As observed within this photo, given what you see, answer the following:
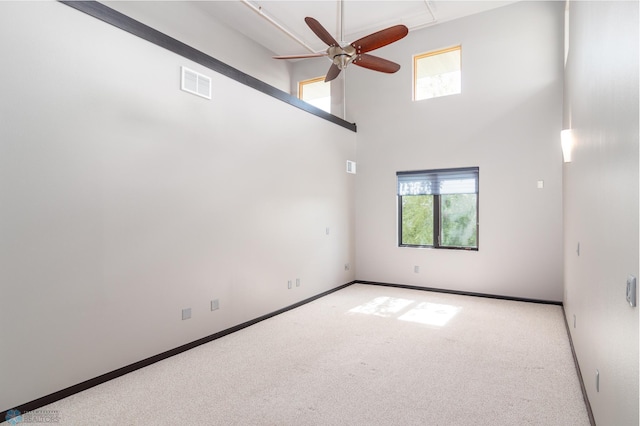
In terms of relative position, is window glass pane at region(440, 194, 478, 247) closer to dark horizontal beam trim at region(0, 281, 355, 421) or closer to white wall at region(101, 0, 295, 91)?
dark horizontal beam trim at region(0, 281, 355, 421)

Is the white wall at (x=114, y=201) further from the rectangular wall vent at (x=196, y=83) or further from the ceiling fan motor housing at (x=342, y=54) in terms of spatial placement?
the ceiling fan motor housing at (x=342, y=54)

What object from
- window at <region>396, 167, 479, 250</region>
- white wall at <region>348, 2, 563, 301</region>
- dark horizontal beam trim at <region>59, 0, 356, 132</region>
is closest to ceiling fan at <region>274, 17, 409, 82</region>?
dark horizontal beam trim at <region>59, 0, 356, 132</region>

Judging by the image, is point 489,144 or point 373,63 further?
point 489,144

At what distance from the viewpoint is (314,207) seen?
5.64m

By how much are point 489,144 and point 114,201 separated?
17.1 ft

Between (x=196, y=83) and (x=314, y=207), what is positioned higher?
(x=196, y=83)

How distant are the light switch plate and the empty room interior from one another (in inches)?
0.9

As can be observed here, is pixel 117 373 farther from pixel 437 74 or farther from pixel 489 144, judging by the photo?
pixel 437 74

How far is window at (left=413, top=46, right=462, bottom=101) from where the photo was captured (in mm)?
5914

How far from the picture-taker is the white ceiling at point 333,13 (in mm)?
5273

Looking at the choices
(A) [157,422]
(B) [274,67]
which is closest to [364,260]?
(B) [274,67]

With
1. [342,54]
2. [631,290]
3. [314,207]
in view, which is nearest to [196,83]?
[342,54]

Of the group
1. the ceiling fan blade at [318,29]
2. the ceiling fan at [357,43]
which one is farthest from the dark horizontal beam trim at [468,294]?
the ceiling fan blade at [318,29]

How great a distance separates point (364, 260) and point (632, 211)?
17.9 feet
